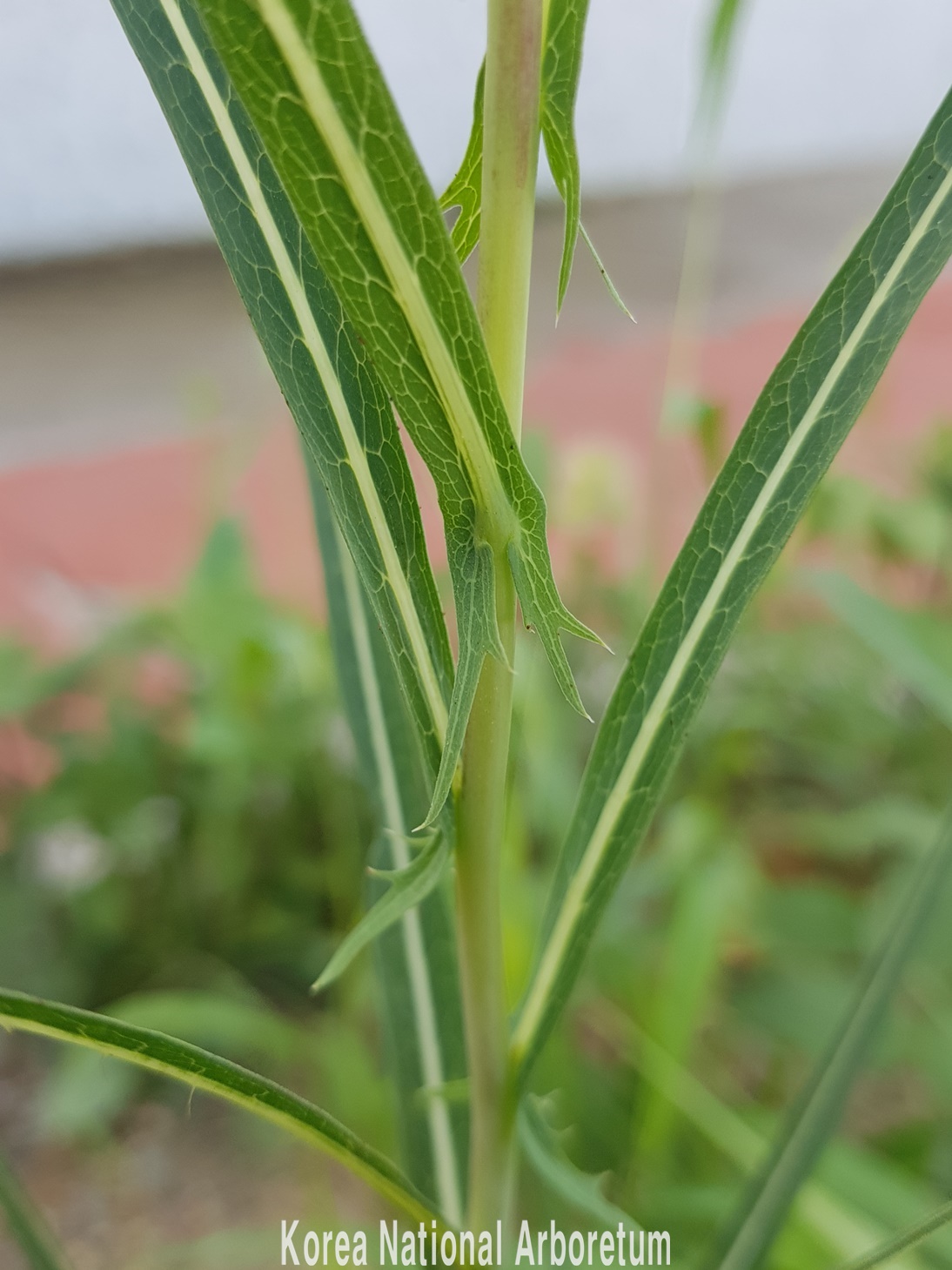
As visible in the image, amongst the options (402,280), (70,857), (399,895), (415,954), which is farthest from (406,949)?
(70,857)

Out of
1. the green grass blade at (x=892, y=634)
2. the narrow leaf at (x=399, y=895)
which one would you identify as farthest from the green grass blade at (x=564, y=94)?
the green grass blade at (x=892, y=634)

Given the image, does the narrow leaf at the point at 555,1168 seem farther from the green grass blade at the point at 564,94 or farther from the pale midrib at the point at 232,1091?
the green grass blade at the point at 564,94

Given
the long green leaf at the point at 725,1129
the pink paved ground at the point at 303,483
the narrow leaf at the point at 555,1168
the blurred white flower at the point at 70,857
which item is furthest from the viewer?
the pink paved ground at the point at 303,483

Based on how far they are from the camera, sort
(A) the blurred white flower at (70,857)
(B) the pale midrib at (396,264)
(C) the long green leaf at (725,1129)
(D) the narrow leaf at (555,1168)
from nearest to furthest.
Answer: (B) the pale midrib at (396,264)
(D) the narrow leaf at (555,1168)
(C) the long green leaf at (725,1129)
(A) the blurred white flower at (70,857)

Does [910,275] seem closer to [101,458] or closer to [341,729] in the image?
[341,729]

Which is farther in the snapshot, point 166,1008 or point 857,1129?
point 857,1129

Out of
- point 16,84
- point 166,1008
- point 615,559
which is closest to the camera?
point 166,1008

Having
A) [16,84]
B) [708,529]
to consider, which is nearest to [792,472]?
[708,529]

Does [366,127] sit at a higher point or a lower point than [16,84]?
lower
